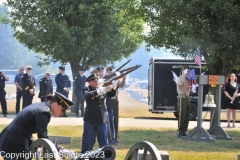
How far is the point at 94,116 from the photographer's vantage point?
1207cm

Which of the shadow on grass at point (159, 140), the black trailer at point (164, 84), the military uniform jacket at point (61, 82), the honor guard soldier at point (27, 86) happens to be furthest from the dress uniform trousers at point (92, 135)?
the black trailer at point (164, 84)

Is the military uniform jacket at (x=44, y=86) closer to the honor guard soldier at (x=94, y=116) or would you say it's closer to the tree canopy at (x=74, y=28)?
the tree canopy at (x=74, y=28)

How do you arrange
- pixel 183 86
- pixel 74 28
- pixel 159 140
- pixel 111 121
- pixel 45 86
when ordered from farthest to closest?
pixel 74 28 < pixel 45 86 < pixel 183 86 < pixel 159 140 < pixel 111 121

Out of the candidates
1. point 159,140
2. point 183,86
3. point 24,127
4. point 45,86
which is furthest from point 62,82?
point 24,127

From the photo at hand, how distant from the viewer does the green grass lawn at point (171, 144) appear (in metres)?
13.9

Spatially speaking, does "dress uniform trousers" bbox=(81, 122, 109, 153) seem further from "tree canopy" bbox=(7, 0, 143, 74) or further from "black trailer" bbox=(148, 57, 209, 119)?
"tree canopy" bbox=(7, 0, 143, 74)

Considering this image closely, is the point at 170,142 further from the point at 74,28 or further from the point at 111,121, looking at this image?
the point at 74,28

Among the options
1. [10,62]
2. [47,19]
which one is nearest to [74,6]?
[47,19]

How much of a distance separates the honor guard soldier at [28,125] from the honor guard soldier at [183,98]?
30.1ft

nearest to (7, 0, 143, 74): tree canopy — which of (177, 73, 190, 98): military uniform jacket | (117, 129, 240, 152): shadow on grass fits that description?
(117, 129, 240, 152): shadow on grass

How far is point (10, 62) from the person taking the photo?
104m

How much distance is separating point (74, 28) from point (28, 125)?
71.3 feet

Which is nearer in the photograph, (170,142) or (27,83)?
(170,142)

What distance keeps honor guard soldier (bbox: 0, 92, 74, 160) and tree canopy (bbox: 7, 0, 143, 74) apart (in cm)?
2107
